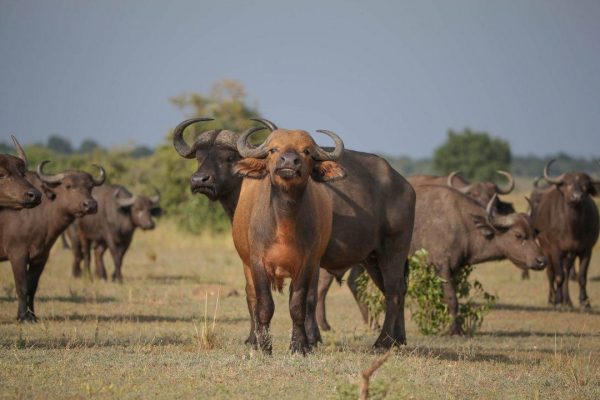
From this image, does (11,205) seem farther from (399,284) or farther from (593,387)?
(593,387)

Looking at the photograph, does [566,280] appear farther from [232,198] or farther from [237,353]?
[237,353]

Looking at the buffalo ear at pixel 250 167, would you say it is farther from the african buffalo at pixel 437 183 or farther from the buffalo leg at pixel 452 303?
the buffalo leg at pixel 452 303

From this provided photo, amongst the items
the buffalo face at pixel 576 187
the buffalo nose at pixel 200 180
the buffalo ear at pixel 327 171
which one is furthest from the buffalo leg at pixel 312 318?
the buffalo face at pixel 576 187

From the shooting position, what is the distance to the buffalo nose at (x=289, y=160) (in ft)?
26.9

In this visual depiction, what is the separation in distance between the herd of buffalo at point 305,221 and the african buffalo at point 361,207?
0.5 inches

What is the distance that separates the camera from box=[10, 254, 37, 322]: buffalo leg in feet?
40.6

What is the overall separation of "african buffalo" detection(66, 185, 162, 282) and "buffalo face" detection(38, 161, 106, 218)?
20.9 ft

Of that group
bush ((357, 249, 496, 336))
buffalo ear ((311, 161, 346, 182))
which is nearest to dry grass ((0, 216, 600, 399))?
bush ((357, 249, 496, 336))

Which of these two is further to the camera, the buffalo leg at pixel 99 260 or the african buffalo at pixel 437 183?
the buffalo leg at pixel 99 260

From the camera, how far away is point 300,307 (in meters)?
8.62

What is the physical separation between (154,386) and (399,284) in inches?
155

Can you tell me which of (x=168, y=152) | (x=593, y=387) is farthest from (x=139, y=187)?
(x=593, y=387)

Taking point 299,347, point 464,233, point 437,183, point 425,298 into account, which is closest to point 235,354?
point 299,347

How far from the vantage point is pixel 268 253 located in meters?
8.63
